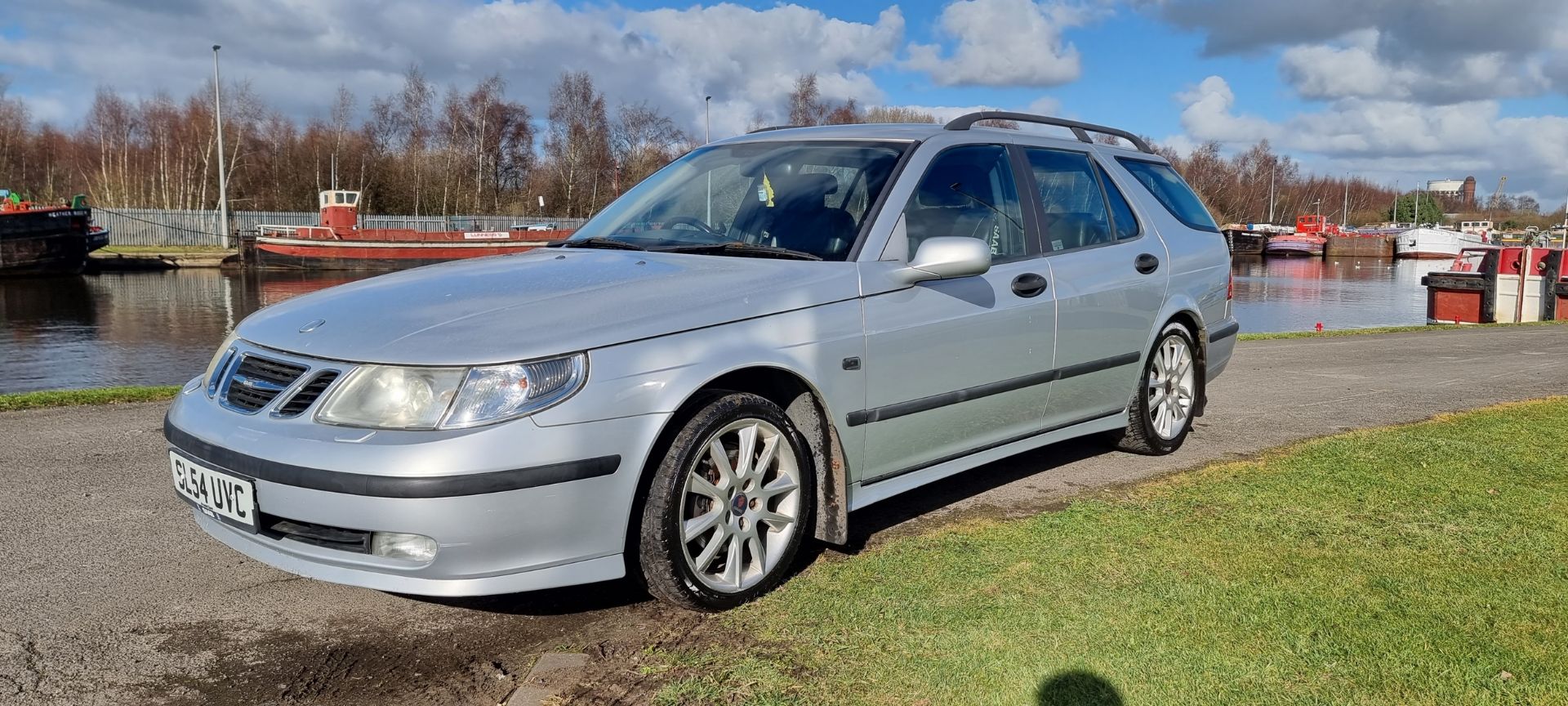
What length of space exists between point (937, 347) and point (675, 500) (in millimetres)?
1295

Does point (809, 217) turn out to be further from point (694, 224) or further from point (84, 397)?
point (84, 397)

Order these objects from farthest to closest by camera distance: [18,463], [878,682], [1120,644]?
[18,463], [1120,644], [878,682]

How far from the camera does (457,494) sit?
2.87 metres

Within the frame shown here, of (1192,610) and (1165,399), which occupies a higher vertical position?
(1165,399)

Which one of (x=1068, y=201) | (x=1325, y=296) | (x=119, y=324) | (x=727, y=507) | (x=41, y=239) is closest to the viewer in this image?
(x=727, y=507)

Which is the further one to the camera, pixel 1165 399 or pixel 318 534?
pixel 1165 399

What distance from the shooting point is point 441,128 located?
6806 cm

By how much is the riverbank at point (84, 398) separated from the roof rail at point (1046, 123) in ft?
19.4

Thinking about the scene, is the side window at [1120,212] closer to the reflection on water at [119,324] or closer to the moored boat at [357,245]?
the reflection on water at [119,324]

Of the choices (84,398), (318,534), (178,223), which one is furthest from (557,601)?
(178,223)

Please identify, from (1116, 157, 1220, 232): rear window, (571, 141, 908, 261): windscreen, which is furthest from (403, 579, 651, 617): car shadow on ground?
(1116, 157, 1220, 232): rear window

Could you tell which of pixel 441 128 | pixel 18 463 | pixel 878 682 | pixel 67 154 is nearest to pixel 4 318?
pixel 18 463

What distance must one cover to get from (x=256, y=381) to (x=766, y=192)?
1989 millimetres

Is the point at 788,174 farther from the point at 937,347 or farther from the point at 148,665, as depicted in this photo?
the point at 148,665
